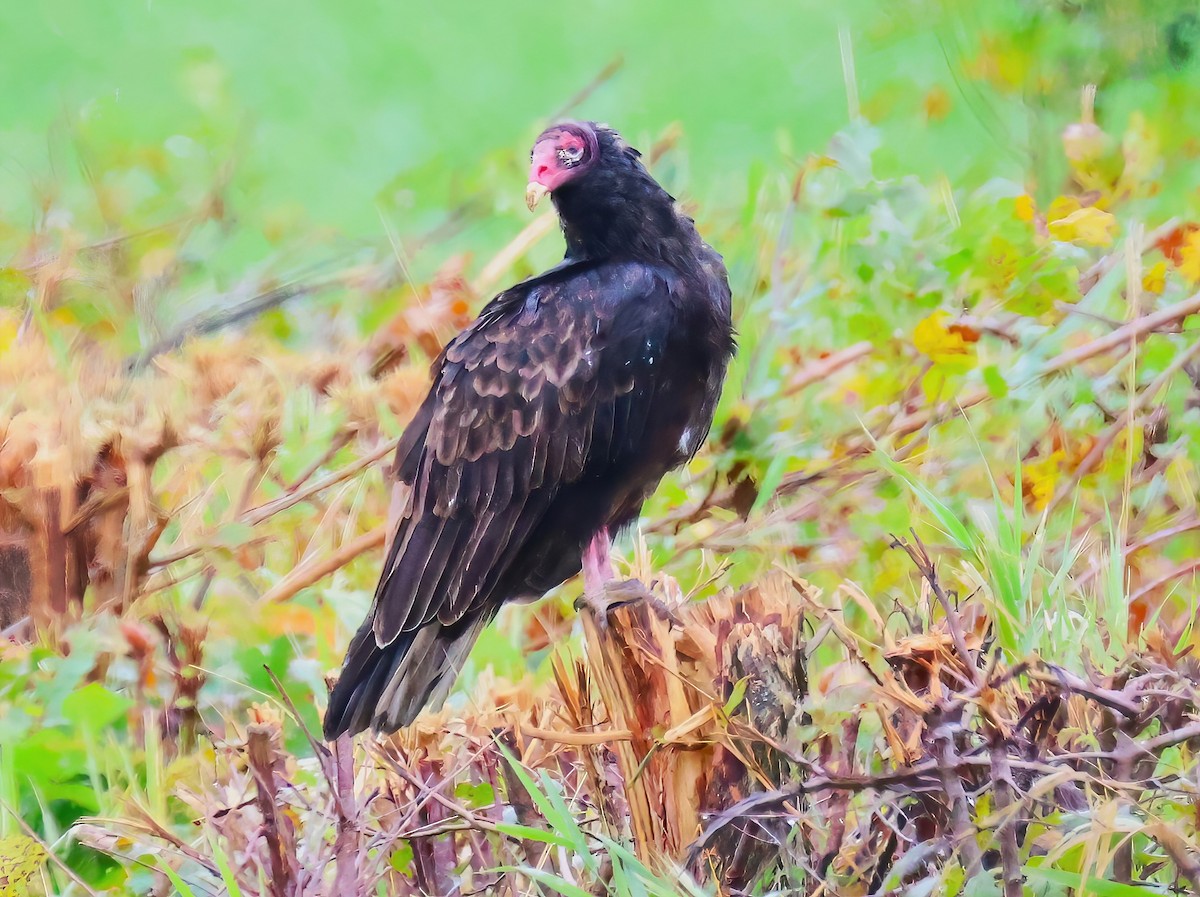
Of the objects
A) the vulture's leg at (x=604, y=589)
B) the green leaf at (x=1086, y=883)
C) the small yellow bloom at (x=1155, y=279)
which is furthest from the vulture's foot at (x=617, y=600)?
the small yellow bloom at (x=1155, y=279)

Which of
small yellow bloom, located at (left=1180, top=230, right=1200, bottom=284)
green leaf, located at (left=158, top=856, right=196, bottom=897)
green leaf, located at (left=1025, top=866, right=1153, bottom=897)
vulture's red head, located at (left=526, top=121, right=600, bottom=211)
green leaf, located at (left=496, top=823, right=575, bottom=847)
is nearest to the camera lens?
green leaf, located at (left=1025, top=866, right=1153, bottom=897)

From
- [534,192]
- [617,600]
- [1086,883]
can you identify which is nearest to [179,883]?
[617,600]

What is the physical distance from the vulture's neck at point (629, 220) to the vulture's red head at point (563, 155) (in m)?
0.05

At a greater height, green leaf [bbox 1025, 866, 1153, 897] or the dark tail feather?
the dark tail feather

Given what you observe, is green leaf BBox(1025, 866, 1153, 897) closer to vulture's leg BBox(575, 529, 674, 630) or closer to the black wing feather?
vulture's leg BBox(575, 529, 674, 630)

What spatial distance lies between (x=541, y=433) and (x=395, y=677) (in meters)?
0.60

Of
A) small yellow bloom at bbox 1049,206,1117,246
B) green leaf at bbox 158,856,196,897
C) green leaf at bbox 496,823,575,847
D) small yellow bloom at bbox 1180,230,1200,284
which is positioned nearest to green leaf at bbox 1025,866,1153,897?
green leaf at bbox 496,823,575,847

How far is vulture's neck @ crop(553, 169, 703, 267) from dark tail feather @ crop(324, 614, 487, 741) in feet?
3.00

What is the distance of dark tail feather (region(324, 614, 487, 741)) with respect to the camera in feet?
8.13

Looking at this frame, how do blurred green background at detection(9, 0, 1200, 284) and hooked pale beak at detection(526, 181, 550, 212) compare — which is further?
blurred green background at detection(9, 0, 1200, 284)

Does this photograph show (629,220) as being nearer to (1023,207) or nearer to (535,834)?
(1023,207)

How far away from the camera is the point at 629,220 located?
287 cm

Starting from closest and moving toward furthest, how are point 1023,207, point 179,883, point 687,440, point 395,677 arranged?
point 179,883 → point 395,677 → point 687,440 → point 1023,207

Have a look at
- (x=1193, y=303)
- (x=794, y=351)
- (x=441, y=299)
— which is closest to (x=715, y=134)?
(x=794, y=351)
